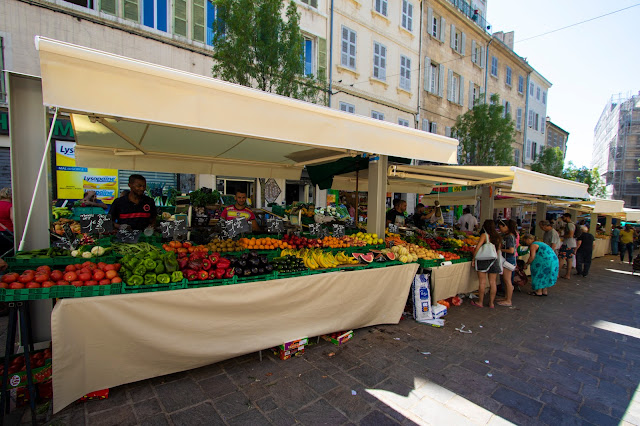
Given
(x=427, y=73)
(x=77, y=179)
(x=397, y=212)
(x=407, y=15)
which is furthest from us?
(x=427, y=73)

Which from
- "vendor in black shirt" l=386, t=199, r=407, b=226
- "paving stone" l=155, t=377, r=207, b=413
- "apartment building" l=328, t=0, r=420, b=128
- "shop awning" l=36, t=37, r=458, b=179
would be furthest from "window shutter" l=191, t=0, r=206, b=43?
"paving stone" l=155, t=377, r=207, b=413

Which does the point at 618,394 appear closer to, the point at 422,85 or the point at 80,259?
the point at 80,259

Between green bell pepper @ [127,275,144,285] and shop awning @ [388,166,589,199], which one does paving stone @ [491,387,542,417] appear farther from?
green bell pepper @ [127,275,144,285]

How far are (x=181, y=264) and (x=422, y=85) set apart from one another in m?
18.1

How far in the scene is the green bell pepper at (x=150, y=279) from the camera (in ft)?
8.89

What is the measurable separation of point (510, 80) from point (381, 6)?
643 inches

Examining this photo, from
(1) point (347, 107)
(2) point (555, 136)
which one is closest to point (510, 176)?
(1) point (347, 107)

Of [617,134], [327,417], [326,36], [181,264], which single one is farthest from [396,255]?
[617,134]

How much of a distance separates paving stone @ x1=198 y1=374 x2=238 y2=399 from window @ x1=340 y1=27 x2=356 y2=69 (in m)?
13.8

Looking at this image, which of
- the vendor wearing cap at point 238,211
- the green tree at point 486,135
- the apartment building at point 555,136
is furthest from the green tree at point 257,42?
the apartment building at point 555,136

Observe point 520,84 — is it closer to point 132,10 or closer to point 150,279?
point 132,10

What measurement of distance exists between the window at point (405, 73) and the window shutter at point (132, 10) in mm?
12558

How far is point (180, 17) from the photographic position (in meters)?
9.72

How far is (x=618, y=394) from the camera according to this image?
2953 mm
